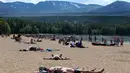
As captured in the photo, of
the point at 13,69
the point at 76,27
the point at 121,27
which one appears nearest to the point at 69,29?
the point at 76,27

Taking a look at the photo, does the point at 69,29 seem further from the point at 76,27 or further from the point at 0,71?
the point at 0,71

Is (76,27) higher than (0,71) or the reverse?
the reverse

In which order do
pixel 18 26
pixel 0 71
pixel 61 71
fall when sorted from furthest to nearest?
pixel 18 26 < pixel 0 71 < pixel 61 71

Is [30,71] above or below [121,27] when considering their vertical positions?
above

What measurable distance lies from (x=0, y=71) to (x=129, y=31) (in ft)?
510

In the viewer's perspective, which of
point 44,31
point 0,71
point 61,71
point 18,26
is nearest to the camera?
point 61,71

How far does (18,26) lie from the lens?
144500mm

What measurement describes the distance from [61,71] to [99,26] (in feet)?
519

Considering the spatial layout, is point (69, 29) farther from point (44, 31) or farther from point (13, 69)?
point (13, 69)

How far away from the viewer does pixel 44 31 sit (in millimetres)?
167000

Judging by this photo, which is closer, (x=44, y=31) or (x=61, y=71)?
(x=61, y=71)

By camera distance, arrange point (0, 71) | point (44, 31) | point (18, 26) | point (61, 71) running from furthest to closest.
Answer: point (44, 31)
point (18, 26)
point (0, 71)
point (61, 71)

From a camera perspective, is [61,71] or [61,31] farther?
[61,31]

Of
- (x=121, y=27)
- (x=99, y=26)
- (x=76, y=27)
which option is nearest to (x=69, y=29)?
(x=76, y=27)
